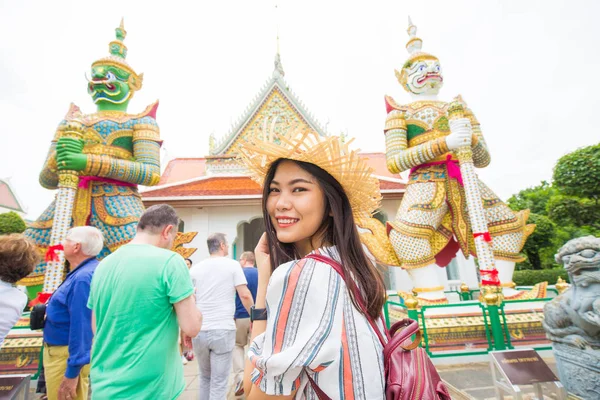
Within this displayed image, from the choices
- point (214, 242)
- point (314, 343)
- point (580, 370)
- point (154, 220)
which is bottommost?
point (580, 370)

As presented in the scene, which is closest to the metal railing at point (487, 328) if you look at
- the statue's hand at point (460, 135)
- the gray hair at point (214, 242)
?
the statue's hand at point (460, 135)

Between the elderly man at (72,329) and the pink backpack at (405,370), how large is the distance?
1.90 meters

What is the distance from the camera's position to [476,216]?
4.18m

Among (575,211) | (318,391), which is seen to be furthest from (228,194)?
(575,211)

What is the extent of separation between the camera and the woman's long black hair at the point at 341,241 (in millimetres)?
1075

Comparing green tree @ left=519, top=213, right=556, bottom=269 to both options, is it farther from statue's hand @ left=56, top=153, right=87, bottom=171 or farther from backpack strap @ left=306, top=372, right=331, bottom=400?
statue's hand @ left=56, top=153, right=87, bottom=171

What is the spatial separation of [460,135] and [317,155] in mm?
3798

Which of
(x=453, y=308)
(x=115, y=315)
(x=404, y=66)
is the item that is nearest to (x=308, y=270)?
(x=115, y=315)

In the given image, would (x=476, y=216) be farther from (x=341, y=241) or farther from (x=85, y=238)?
(x=85, y=238)

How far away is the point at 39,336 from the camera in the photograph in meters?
3.77

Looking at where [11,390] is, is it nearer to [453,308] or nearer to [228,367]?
A: [228,367]

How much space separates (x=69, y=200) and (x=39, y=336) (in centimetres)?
174

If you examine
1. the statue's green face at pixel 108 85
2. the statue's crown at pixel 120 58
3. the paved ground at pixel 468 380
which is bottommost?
the paved ground at pixel 468 380

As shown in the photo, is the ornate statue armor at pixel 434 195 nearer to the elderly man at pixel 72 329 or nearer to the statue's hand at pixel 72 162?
the elderly man at pixel 72 329
